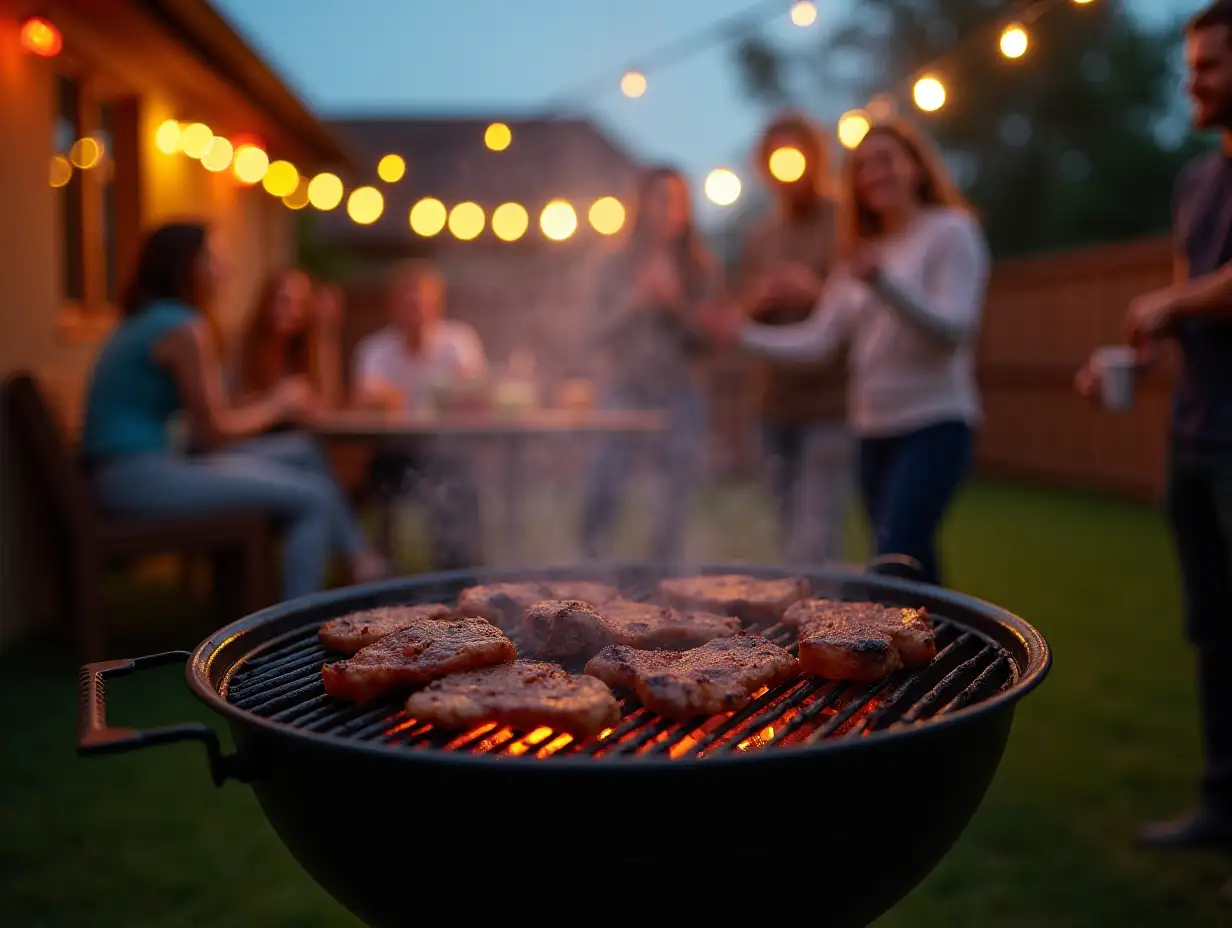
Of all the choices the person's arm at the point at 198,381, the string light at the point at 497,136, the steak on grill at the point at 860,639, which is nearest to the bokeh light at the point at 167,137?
the person's arm at the point at 198,381

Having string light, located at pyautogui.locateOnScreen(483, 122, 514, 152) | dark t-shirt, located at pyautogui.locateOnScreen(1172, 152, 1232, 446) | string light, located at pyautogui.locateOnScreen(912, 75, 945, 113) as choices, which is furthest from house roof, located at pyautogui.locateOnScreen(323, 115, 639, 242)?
dark t-shirt, located at pyautogui.locateOnScreen(1172, 152, 1232, 446)

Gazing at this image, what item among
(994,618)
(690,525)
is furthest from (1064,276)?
(994,618)

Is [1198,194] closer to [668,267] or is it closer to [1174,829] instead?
[1174,829]

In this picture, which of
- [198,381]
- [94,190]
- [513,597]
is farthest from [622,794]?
[94,190]

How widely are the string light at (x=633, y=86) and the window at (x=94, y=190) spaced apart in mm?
2951

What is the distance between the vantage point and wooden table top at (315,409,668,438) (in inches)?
204

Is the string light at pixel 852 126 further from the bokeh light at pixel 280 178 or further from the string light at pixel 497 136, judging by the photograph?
the bokeh light at pixel 280 178

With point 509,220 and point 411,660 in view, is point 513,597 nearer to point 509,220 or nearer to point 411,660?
point 411,660

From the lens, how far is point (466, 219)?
19.7ft

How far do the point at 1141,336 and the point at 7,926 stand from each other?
315cm

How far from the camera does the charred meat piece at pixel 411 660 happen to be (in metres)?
1.63

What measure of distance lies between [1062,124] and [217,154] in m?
19.5

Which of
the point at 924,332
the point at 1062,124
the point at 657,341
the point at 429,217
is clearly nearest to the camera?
the point at 924,332

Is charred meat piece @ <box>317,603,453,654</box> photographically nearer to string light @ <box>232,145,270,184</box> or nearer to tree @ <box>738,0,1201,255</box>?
string light @ <box>232,145,270,184</box>
